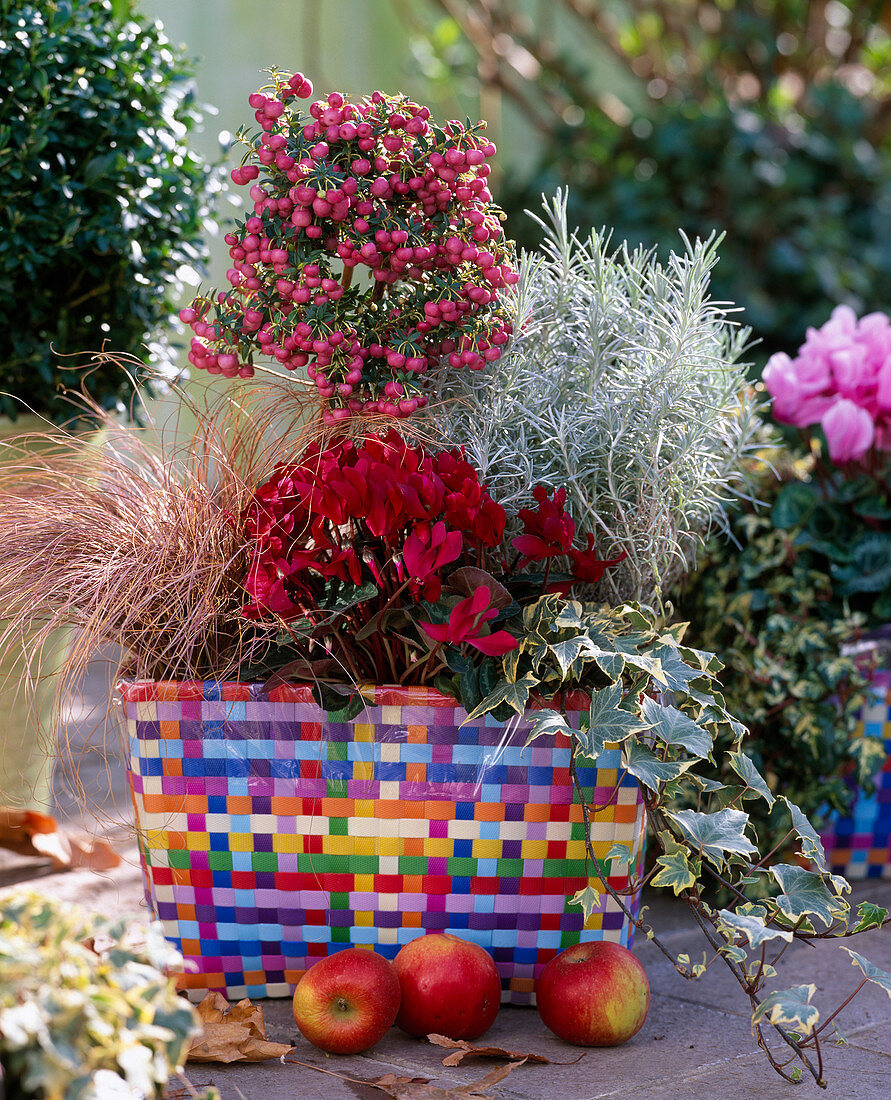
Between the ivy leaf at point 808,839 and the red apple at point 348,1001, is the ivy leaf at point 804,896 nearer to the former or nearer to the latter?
the ivy leaf at point 808,839

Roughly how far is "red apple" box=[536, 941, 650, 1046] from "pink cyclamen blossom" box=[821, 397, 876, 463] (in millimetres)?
1007

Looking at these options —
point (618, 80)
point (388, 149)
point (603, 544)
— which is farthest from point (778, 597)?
point (618, 80)

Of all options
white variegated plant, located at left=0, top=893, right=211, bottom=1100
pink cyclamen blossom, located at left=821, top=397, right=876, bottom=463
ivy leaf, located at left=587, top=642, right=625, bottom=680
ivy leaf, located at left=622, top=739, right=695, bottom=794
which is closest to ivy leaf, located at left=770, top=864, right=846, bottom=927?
ivy leaf, located at left=622, top=739, right=695, bottom=794

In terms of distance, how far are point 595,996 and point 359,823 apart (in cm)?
36

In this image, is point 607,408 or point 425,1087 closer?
point 425,1087

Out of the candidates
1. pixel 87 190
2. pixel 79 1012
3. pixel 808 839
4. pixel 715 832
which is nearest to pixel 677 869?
pixel 715 832

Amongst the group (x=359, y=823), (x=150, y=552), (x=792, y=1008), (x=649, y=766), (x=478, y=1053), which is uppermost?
(x=150, y=552)

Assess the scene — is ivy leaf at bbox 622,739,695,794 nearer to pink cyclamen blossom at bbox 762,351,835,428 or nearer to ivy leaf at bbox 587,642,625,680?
ivy leaf at bbox 587,642,625,680

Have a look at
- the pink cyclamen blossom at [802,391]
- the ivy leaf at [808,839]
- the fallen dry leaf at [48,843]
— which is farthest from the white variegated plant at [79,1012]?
the pink cyclamen blossom at [802,391]

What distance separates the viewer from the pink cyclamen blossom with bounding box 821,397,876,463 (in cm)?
185

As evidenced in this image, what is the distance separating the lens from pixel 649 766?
1.23m

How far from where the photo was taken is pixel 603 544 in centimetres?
153

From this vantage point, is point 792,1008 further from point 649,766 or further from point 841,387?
point 841,387

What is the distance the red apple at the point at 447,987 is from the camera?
1.27 metres
